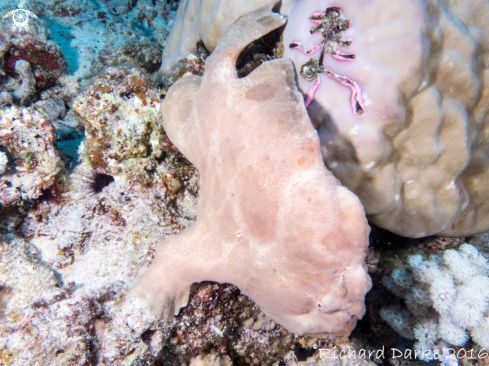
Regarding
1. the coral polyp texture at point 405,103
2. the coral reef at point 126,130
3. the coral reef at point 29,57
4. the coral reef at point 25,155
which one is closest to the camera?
the coral polyp texture at point 405,103

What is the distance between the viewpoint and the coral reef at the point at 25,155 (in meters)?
2.18

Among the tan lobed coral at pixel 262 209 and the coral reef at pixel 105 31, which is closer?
the tan lobed coral at pixel 262 209

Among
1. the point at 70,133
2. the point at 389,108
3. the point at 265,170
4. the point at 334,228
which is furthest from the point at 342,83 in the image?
the point at 70,133

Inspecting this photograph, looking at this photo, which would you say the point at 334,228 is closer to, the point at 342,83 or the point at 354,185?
the point at 354,185

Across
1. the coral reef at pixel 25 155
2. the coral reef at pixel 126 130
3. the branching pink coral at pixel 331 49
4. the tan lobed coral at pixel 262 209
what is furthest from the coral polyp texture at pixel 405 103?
the coral reef at pixel 25 155

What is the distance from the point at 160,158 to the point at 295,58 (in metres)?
1.57

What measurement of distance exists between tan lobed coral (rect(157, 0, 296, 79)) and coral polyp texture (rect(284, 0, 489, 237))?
60 centimetres

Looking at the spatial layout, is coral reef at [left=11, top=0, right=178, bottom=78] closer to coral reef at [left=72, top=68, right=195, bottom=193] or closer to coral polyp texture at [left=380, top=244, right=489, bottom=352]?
coral reef at [left=72, top=68, right=195, bottom=193]

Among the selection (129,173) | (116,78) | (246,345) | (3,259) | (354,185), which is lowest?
(246,345)

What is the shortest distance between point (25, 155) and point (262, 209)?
2148mm

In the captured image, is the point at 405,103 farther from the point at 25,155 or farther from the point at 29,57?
the point at 29,57

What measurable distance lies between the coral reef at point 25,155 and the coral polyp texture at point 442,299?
3832mm

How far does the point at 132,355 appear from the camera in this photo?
2.06 m

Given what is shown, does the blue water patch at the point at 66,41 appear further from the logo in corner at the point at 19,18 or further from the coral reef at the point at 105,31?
the logo in corner at the point at 19,18
